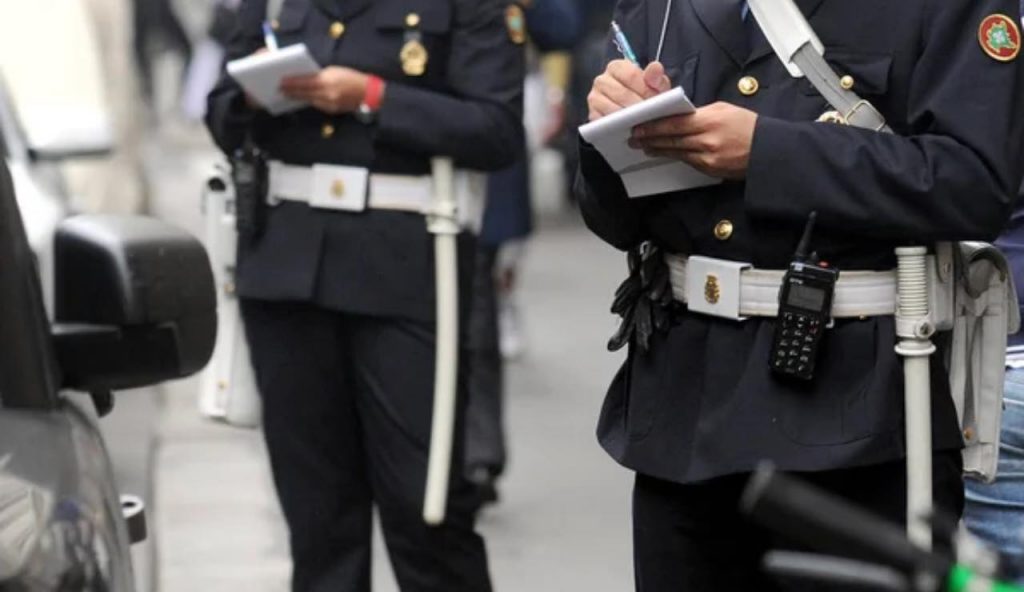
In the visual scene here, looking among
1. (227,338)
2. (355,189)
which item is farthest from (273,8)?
(227,338)

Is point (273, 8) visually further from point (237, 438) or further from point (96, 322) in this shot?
point (237, 438)

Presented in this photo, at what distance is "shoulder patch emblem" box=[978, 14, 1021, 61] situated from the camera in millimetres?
3189

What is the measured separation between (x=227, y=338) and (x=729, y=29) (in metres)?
1.99

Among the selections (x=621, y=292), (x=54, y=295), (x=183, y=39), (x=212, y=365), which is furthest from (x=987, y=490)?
(x=183, y=39)

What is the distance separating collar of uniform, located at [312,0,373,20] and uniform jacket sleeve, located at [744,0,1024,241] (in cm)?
169

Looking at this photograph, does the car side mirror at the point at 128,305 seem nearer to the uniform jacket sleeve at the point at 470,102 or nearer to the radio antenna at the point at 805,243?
the radio antenna at the point at 805,243

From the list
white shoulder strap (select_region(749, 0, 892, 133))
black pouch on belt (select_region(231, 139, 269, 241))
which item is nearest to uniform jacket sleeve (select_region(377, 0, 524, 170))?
black pouch on belt (select_region(231, 139, 269, 241))

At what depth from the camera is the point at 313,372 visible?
4.85 m

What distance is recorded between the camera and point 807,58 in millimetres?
3275

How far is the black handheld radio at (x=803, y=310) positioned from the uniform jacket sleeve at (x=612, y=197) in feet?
1.09

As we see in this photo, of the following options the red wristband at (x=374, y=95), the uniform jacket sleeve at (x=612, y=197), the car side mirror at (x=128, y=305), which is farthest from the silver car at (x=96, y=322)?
the red wristband at (x=374, y=95)

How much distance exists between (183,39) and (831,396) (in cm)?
2060

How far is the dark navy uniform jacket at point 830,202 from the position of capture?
320cm

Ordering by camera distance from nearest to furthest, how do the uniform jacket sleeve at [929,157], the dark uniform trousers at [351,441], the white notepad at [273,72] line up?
the uniform jacket sleeve at [929,157] → the white notepad at [273,72] → the dark uniform trousers at [351,441]
